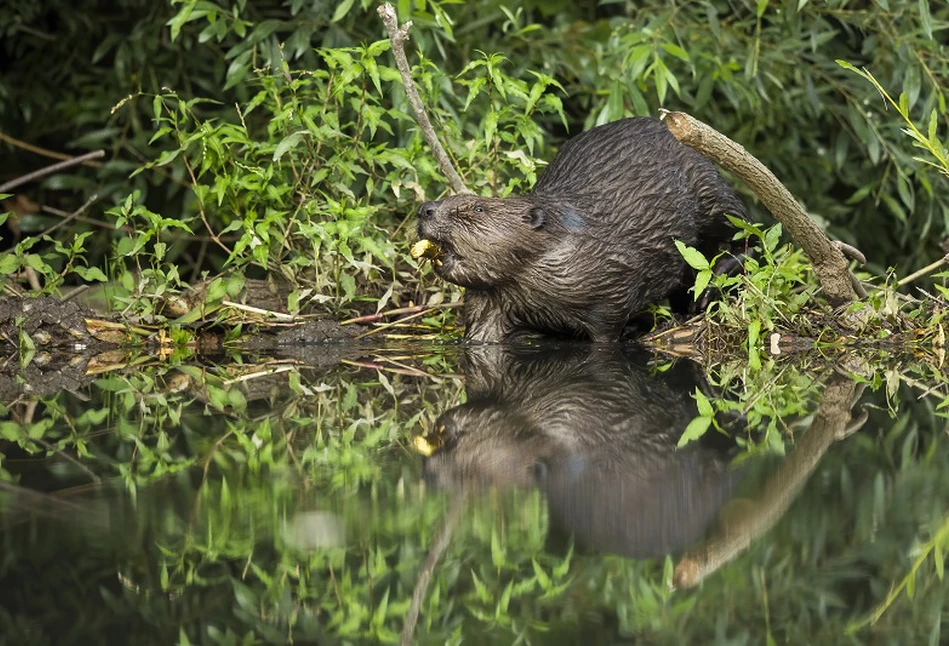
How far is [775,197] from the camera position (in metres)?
4.90

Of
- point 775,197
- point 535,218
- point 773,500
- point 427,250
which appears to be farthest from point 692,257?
point 773,500

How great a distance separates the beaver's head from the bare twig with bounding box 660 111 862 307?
27.1 inches

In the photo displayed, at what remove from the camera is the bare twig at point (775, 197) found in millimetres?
4465

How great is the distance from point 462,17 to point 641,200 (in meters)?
2.46

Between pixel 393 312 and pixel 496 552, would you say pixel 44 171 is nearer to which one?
pixel 393 312

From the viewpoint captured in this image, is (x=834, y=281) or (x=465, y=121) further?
(x=465, y=121)

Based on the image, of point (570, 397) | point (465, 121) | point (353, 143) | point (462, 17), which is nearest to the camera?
point (570, 397)

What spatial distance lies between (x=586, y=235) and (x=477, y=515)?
8.84ft

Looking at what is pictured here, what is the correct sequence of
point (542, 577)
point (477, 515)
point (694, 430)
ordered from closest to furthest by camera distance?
point (542, 577) → point (477, 515) → point (694, 430)

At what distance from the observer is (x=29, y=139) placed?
26.7 ft

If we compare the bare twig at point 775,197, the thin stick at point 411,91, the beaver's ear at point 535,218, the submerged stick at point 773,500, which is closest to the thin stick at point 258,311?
the thin stick at point 411,91

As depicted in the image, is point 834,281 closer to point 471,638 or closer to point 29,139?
point 471,638

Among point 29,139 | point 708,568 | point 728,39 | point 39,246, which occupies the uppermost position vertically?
point 708,568

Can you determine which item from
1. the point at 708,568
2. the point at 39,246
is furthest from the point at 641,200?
the point at 39,246
